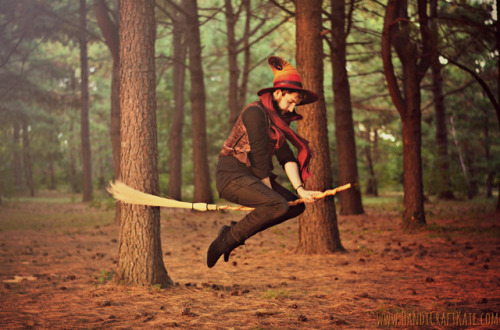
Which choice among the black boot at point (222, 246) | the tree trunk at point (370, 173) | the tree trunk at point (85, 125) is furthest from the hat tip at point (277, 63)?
the tree trunk at point (370, 173)

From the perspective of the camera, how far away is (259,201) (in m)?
4.70

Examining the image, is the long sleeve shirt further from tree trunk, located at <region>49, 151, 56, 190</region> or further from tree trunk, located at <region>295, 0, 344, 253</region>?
tree trunk, located at <region>49, 151, 56, 190</region>

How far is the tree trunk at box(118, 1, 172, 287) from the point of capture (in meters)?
7.48

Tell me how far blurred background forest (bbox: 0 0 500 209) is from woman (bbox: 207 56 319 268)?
8.50 meters

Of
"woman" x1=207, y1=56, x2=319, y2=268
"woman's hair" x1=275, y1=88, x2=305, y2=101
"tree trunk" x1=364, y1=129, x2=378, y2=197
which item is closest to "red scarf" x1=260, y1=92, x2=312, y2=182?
"woman" x1=207, y1=56, x2=319, y2=268

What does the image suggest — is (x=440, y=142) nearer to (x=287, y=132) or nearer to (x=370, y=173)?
(x=370, y=173)

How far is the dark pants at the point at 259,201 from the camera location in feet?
15.1

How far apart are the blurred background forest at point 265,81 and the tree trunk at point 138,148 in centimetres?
722

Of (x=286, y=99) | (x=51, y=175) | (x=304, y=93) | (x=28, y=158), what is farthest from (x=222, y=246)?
(x=51, y=175)

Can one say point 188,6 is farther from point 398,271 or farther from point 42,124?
point 42,124

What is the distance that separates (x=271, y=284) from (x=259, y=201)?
3.62 m

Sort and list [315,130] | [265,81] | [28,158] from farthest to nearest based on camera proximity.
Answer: [28,158] → [265,81] → [315,130]

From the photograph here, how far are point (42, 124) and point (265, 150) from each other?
39.8 meters

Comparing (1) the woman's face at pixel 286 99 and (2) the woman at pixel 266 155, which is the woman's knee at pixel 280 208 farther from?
(1) the woman's face at pixel 286 99
